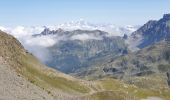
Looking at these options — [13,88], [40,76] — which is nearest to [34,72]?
[40,76]

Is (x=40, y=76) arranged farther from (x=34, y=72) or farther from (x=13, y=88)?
(x=13, y=88)

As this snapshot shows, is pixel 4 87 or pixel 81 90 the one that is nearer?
pixel 4 87

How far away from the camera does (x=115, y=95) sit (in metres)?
132

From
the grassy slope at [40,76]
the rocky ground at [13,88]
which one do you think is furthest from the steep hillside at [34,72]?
the rocky ground at [13,88]

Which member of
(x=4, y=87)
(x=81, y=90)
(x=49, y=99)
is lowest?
(x=81, y=90)

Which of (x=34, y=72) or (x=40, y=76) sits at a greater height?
(x=34, y=72)

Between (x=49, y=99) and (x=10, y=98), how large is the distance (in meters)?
A: 20.1

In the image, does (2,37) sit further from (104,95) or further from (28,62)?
(104,95)

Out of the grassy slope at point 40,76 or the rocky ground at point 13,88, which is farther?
the grassy slope at point 40,76

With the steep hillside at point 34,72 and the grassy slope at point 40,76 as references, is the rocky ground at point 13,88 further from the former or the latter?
the grassy slope at point 40,76

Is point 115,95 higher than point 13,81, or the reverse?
point 13,81

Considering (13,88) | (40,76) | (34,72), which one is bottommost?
(40,76)

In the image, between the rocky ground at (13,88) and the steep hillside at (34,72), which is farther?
the steep hillside at (34,72)

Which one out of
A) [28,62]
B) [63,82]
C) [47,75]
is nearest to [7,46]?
[28,62]
